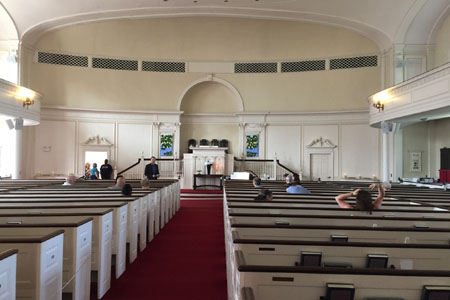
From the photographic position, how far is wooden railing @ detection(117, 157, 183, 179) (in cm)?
1734

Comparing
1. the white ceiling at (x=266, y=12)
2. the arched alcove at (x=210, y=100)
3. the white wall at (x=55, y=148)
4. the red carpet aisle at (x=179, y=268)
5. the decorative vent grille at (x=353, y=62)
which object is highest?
the white ceiling at (x=266, y=12)

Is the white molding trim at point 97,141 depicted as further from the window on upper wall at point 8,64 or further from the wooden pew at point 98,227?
the wooden pew at point 98,227

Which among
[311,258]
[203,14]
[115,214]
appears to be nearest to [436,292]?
[311,258]

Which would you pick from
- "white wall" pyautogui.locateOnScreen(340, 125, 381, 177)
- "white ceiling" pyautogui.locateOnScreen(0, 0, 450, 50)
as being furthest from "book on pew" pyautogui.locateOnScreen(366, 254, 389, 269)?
"white wall" pyautogui.locateOnScreen(340, 125, 381, 177)

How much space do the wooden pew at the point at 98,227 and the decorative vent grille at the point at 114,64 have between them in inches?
577

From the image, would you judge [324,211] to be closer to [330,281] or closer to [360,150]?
[330,281]

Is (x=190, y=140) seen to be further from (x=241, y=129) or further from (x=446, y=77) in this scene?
(x=446, y=77)

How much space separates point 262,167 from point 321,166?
293cm

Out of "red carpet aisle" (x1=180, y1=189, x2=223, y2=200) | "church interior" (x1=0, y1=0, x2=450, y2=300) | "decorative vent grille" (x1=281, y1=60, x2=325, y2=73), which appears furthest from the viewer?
"decorative vent grille" (x1=281, y1=60, x2=325, y2=73)

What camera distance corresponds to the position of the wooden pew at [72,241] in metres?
3.52

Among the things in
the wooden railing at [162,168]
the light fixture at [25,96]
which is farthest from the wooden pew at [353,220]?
the wooden railing at [162,168]

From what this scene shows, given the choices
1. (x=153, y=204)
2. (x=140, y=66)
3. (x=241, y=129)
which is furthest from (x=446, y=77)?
(x=140, y=66)

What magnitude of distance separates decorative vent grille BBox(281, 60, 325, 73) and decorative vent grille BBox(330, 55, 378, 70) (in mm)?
574

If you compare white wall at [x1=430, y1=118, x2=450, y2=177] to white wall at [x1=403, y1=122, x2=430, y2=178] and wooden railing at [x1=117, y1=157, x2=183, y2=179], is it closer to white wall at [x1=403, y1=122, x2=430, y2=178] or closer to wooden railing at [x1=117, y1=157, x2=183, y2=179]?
white wall at [x1=403, y1=122, x2=430, y2=178]
